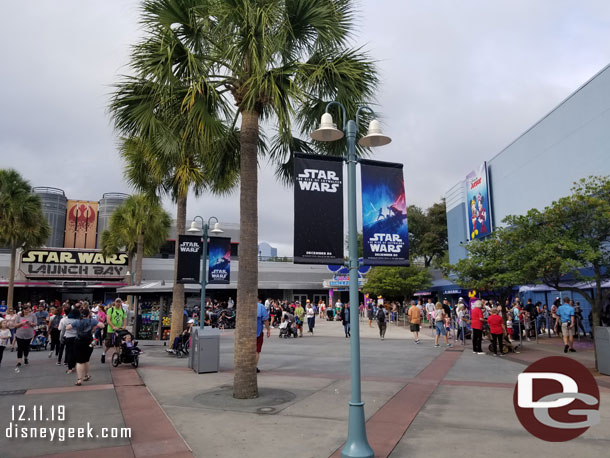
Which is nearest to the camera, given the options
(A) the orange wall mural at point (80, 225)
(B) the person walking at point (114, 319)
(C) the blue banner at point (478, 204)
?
(B) the person walking at point (114, 319)

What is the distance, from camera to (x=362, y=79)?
8.26 meters

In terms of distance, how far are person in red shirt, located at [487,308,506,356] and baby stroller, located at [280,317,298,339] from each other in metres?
9.78

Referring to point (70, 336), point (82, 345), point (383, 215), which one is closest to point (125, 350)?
point (70, 336)

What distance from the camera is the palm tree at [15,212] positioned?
22.9 meters

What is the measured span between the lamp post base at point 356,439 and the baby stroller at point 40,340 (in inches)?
613

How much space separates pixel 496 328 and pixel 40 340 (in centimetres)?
1611

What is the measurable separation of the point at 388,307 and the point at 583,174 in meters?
18.3

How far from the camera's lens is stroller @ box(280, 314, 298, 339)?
21.8 metres

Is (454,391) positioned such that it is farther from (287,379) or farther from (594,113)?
(594,113)

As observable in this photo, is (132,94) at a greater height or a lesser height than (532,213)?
greater

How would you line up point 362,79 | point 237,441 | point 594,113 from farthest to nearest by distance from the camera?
point 594,113 → point 362,79 → point 237,441

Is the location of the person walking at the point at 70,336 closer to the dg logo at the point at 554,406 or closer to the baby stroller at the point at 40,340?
the baby stroller at the point at 40,340

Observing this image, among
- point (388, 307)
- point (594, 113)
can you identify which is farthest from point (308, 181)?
point (388, 307)

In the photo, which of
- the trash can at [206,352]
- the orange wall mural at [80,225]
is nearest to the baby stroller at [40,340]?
the trash can at [206,352]
